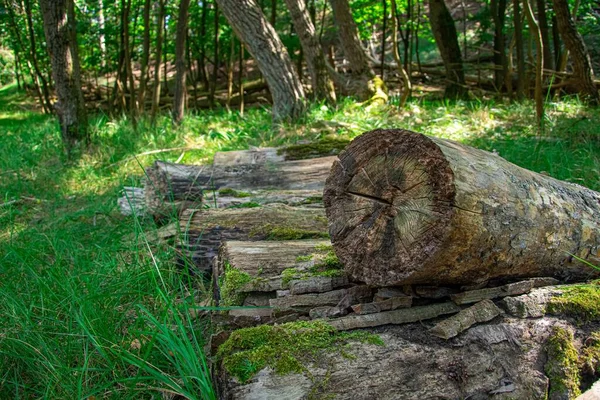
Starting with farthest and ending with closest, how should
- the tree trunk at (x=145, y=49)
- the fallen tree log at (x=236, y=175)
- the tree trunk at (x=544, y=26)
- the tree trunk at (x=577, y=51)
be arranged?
the tree trunk at (x=544, y=26) → the tree trunk at (x=145, y=49) → the tree trunk at (x=577, y=51) → the fallen tree log at (x=236, y=175)

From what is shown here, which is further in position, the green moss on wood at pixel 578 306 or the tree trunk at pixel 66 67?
the tree trunk at pixel 66 67

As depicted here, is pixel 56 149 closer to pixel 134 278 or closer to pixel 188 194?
pixel 188 194

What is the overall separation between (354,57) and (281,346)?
303 inches

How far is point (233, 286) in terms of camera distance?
8.71 feet

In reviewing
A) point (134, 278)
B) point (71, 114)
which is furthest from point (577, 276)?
point (71, 114)

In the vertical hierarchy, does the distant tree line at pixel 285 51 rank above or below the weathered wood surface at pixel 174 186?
above

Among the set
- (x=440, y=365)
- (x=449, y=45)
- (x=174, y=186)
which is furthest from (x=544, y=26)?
(x=440, y=365)

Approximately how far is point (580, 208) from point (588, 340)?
74cm

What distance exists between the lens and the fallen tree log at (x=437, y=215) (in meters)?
2.19

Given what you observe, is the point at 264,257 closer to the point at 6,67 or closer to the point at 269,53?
the point at 269,53

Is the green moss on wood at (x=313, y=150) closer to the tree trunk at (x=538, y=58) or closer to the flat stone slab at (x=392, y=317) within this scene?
the tree trunk at (x=538, y=58)

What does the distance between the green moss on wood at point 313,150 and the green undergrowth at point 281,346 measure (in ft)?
10.7

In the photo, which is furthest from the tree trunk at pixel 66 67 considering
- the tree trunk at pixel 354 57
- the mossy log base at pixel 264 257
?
the mossy log base at pixel 264 257

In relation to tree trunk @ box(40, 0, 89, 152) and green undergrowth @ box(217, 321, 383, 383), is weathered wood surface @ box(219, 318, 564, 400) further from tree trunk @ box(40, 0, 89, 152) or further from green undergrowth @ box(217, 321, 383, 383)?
tree trunk @ box(40, 0, 89, 152)
